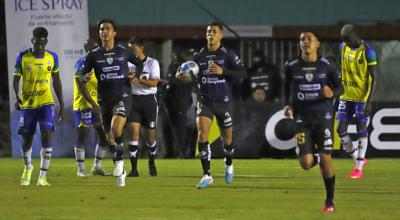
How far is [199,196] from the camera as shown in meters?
15.8

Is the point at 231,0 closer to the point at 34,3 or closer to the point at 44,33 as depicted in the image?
the point at 34,3

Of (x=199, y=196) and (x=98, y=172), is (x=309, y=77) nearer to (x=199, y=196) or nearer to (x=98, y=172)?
(x=199, y=196)

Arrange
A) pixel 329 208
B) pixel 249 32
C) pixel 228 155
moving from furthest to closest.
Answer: pixel 249 32 < pixel 228 155 < pixel 329 208

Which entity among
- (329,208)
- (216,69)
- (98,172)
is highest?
(216,69)

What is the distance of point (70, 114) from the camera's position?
2616 centimetres

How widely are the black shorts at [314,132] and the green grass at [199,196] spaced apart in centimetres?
73

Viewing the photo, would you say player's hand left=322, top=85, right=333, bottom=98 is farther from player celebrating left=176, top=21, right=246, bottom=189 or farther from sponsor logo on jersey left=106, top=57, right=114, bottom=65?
sponsor logo on jersey left=106, top=57, right=114, bottom=65

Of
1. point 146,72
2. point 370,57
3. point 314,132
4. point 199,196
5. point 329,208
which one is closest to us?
point 329,208

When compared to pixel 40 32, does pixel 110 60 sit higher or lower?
lower

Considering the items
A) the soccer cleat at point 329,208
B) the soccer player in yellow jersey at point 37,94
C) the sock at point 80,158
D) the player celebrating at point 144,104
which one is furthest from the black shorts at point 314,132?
the sock at point 80,158

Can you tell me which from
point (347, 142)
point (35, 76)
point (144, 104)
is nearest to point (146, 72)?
point (144, 104)

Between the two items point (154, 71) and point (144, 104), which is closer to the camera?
point (154, 71)

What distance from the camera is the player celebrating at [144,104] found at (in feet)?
65.2

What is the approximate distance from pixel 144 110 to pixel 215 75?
10.0 ft
